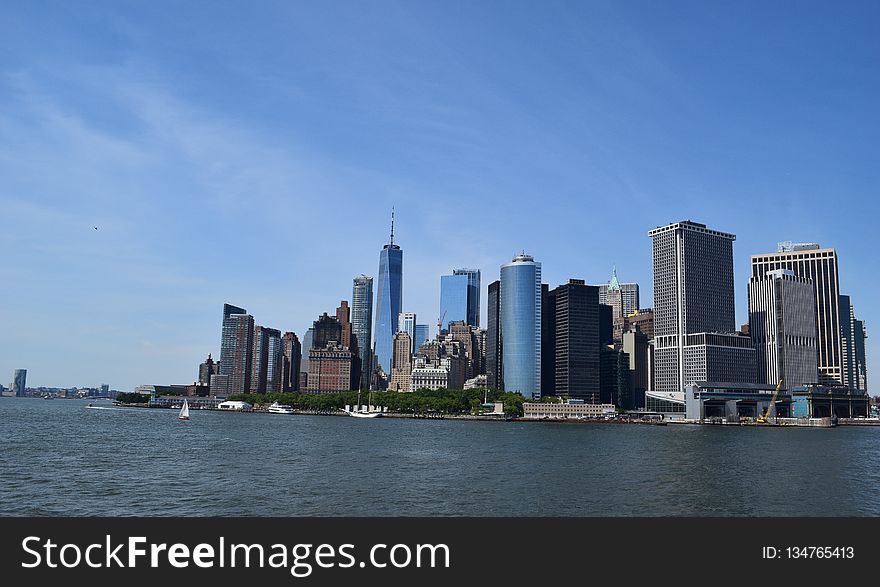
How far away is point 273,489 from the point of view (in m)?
58.0

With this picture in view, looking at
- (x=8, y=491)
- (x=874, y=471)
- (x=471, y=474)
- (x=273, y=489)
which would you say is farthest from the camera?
(x=874, y=471)

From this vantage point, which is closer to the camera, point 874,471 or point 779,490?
point 779,490
